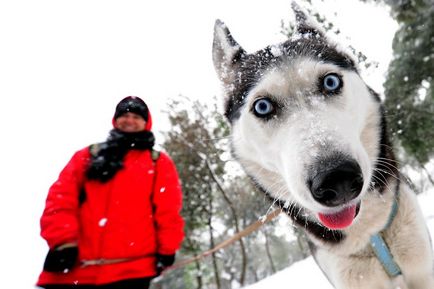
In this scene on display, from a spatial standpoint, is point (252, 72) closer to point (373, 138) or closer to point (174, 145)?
point (373, 138)

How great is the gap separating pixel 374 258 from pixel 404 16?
27.8 feet

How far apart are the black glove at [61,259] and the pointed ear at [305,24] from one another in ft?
7.78

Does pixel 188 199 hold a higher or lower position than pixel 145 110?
lower

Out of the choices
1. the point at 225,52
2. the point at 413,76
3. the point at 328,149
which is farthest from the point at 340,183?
the point at 413,76

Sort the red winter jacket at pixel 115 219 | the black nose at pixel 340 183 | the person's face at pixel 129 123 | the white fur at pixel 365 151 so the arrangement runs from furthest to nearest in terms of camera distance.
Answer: the person's face at pixel 129 123 < the red winter jacket at pixel 115 219 < the white fur at pixel 365 151 < the black nose at pixel 340 183

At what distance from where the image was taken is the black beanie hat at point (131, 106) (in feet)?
10.6

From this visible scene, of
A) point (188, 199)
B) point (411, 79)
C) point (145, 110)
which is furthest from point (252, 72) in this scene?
point (188, 199)

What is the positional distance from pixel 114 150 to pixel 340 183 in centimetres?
202

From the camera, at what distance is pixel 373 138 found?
2.19 meters

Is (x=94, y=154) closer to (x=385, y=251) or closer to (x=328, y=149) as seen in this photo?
(x=328, y=149)

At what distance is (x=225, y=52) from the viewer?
2895mm

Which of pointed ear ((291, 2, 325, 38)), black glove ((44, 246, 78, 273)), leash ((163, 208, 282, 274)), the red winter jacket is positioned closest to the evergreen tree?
pointed ear ((291, 2, 325, 38))

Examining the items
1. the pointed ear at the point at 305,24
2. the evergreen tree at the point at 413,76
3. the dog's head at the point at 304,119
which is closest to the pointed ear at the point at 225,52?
the dog's head at the point at 304,119

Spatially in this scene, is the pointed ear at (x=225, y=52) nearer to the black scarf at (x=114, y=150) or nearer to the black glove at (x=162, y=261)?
the black scarf at (x=114, y=150)
